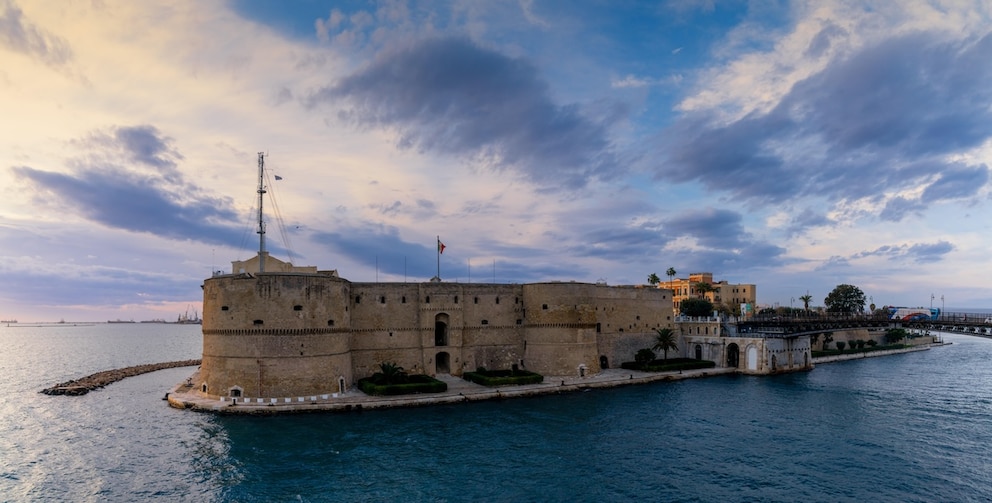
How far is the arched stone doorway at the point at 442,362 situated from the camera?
54438 mm

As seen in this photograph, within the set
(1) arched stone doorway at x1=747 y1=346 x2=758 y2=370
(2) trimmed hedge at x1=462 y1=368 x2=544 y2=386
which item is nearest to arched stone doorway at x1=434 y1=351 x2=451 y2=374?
(2) trimmed hedge at x1=462 y1=368 x2=544 y2=386

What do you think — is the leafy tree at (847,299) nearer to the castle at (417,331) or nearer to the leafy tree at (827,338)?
the leafy tree at (827,338)

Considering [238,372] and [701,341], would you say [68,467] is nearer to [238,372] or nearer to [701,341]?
[238,372]

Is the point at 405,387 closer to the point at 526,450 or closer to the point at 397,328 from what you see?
the point at 397,328

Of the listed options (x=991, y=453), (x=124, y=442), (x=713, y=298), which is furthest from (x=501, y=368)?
(x=713, y=298)

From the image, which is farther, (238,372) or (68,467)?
(238,372)

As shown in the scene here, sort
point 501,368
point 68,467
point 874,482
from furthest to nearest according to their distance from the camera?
→ point 501,368 → point 68,467 → point 874,482

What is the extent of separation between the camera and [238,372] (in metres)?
42.7

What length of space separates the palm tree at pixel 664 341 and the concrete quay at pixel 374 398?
10.4m

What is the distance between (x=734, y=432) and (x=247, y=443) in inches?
1213

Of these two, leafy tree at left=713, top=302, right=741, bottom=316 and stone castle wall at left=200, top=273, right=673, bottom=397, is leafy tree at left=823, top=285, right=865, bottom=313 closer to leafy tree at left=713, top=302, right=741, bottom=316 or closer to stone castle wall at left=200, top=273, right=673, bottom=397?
leafy tree at left=713, top=302, right=741, bottom=316

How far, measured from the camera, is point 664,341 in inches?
2520

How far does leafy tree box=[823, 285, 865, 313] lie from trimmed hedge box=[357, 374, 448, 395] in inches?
4298

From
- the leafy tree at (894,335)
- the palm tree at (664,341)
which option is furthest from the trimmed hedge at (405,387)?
the leafy tree at (894,335)
